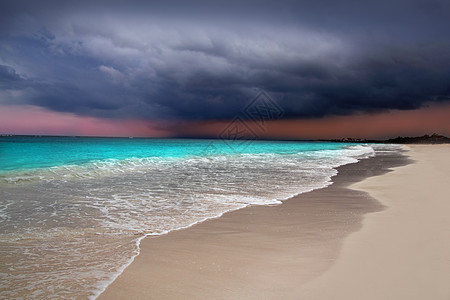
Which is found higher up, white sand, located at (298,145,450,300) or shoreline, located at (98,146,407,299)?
white sand, located at (298,145,450,300)

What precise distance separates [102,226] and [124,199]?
9.27 feet

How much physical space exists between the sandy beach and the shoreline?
12 mm

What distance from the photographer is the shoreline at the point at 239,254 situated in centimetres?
316

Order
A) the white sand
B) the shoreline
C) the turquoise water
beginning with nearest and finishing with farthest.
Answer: the white sand < the shoreline < the turquoise water

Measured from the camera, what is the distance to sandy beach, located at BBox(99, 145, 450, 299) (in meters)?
3.07

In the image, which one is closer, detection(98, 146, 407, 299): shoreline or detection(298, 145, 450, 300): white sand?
detection(298, 145, 450, 300): white sand

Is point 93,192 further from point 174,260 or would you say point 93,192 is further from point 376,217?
point 376,217

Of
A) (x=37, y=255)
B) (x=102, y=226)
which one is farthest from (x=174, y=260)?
(x=102, y=226)

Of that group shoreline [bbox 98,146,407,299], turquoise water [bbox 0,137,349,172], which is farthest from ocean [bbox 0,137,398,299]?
turquoise water [bbox 0,137,349,172]

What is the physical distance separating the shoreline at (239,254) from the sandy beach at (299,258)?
0.01m

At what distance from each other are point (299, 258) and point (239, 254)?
831 millimetres

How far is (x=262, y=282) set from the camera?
128 inches

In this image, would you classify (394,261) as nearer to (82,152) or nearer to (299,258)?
(299,258)

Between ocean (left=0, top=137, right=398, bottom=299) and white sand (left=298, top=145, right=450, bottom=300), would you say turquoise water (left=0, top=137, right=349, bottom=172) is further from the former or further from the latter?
white sand (left=298, top=145, right=450, bottom=300)
